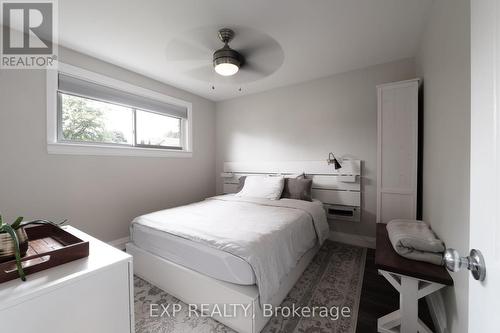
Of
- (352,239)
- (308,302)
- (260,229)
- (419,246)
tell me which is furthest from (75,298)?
(352,239)

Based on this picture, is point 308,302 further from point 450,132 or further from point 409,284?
point 450,132

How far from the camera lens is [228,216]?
6.71ft

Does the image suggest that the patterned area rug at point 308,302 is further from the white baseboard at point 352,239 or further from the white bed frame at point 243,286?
the white baseboard at point 352,239

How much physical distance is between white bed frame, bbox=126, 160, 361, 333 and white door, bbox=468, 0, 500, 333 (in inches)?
43.0

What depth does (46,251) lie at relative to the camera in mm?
858

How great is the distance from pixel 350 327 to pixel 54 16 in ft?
11.2

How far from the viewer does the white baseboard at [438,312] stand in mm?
1275

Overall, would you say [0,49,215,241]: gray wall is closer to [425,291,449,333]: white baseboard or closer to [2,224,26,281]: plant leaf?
[2,224,26,281]: plant leaf

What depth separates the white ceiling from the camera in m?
1.61

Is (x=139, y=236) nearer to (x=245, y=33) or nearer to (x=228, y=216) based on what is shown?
(x=228, y=216)

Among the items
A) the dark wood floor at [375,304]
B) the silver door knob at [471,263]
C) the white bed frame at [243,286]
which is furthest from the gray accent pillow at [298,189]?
the silver door knob at [471,263]

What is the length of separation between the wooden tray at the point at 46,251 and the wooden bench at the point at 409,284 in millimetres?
1650

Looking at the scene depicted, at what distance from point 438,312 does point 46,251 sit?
2.30 metres

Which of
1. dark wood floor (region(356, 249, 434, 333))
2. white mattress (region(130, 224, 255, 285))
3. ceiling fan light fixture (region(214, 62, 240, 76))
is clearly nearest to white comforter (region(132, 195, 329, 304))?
white mattress (region(130, 224, 255, 285))
